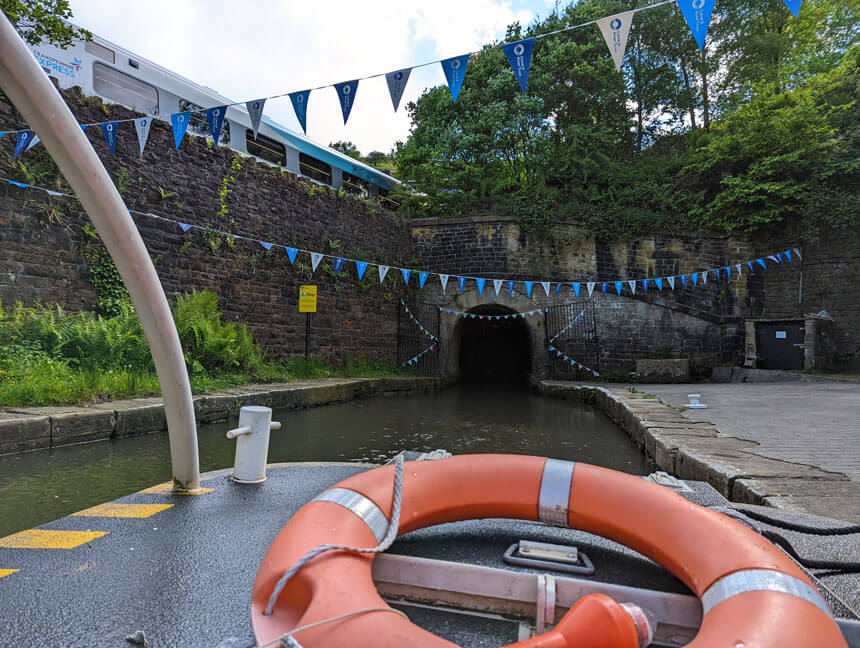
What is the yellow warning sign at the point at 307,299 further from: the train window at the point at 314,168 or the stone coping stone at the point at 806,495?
the stone coping stone at the point at 806,495

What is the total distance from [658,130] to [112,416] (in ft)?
58.8

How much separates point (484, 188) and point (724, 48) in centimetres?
943

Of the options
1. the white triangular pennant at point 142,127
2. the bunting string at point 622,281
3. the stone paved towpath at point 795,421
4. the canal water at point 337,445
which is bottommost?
the canal water at point 337,445

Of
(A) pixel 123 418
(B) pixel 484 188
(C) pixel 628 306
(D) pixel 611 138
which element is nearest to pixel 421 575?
(A) pixel 123 418

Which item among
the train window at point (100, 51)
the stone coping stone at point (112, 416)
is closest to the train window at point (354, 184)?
the train window at point (100, 51)

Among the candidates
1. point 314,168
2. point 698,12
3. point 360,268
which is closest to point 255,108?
point 698,12

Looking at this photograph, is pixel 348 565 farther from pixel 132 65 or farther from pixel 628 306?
pixel 628 306

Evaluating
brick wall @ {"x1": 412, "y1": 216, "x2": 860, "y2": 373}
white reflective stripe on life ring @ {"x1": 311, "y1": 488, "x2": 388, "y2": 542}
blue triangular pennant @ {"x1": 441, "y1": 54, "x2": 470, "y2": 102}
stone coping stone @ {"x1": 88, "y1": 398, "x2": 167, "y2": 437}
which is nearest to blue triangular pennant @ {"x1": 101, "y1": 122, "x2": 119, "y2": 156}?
stone coping stone @ {"x1": 88, "y1": 398, "x2": 167, "y2": 437}

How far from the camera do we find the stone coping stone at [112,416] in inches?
161

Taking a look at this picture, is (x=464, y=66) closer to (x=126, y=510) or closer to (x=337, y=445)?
(x=337, y=445)

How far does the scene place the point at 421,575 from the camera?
1340 mm

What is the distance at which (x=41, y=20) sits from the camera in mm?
6074

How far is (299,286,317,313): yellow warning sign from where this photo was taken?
9.87 meters

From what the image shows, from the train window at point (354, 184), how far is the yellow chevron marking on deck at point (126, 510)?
Result: 1291 centimetres
